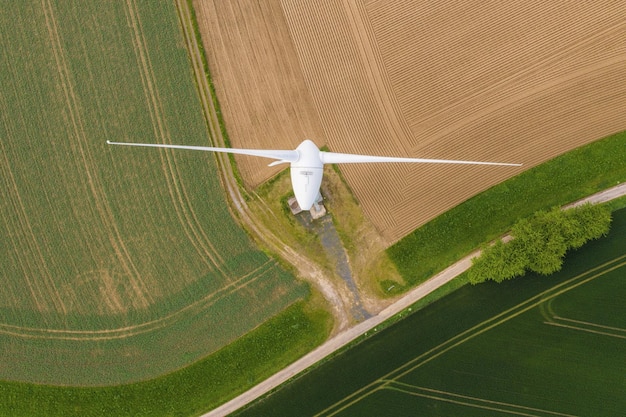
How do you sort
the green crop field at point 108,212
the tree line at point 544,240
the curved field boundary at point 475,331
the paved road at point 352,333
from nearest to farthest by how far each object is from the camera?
the tree line at point 544,240 → the curved field boundary at point 475,331 → the paved road at point 352,333 → the green crop field at point 108,212

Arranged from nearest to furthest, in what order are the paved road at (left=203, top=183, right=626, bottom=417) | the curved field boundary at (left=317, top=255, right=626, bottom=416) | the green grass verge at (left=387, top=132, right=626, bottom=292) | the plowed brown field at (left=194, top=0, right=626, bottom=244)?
1. the curved field boundary at (left=317, top=255, right=626, bottom=416)
2. the green grass verge at (left=387, top=132, right=626, bottom=292)
3. the paved road at (left=203, top=183, right=626, bottom=417)
4. the plowed brown field at (left=194, top=0, right=626, bottom=244)

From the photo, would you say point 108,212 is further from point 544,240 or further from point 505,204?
point 544,240

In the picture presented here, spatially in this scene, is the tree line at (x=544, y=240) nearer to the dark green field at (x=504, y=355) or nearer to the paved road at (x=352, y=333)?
the paved road at (x=352, y=333)

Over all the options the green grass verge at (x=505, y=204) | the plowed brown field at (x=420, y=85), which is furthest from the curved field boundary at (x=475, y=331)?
the plowed brown field at (x=420, y=85)

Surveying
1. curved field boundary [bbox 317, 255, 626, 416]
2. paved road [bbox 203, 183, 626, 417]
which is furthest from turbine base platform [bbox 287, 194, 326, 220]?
curved field boundary [bbox 317, 255, 626, 416]

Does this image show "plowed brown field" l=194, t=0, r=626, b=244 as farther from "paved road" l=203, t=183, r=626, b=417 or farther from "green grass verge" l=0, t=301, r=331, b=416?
"green grass verge" l=0, t=301, r=331, b=416

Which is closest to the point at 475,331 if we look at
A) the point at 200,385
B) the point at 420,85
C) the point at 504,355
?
the point at 504,355
